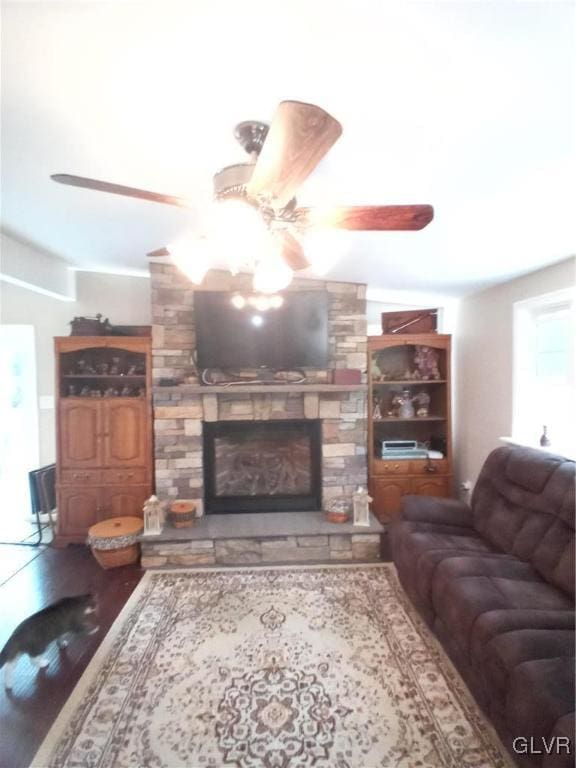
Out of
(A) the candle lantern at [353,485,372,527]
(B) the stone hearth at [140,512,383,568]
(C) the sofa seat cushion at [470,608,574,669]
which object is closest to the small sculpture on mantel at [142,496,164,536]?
(B) the stone hearth at [140,512,383,568]

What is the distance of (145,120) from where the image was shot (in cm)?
131

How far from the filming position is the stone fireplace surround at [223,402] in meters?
3.24

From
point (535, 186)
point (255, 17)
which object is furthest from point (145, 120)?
point (535, 186)

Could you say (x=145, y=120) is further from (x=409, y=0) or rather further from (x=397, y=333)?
(x=397, y=333)

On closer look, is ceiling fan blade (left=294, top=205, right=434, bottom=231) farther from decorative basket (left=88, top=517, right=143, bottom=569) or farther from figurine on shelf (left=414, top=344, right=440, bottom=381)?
decorative basket (left=88, top=517, right=143, bottom=569)

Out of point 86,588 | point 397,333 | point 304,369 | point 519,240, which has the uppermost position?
point 519,240

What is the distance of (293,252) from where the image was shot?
1493 mm

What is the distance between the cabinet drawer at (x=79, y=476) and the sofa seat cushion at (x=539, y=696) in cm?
323

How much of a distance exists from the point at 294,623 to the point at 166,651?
743mm

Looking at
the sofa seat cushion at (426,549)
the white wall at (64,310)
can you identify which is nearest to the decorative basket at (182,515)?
the sofa seat cushion at (426,549)

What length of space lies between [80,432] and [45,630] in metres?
1.73

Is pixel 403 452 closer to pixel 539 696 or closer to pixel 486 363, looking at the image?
pixel 486 363

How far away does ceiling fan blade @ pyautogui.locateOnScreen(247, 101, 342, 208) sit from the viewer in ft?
2.72

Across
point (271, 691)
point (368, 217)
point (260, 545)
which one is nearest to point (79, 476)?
point (260, 545)
